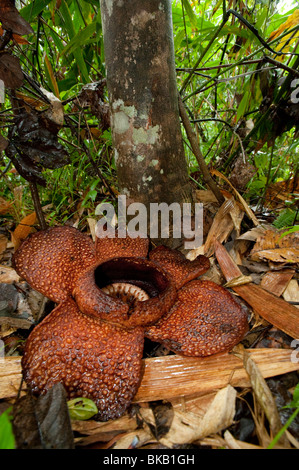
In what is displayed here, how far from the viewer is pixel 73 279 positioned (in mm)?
1556

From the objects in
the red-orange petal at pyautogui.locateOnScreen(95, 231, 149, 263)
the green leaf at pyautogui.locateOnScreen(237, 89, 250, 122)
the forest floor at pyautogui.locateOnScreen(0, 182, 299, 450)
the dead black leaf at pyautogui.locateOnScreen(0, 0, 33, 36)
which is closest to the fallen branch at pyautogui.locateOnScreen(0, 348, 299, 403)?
the forest floor at pyautogui.locateOnScreen(0, 182, 299, 450)

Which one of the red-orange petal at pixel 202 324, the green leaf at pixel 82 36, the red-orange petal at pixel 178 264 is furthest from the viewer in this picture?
the green leaf at pixel 82 36

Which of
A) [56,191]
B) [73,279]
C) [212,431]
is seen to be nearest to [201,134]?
[56,191]

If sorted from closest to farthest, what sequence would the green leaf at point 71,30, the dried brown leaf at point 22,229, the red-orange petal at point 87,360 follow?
the red-orange petal at point 87,360 → the dried brown leaf at point 22,229 → the green leaf at point 71,30

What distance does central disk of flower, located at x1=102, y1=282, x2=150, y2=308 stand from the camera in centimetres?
163

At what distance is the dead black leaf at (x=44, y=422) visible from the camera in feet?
2.97

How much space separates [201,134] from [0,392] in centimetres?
304

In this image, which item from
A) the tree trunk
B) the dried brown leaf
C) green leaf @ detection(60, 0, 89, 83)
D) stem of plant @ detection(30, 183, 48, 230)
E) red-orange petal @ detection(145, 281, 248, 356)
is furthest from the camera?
green leaf @ detection(60, 0, 89, 83)

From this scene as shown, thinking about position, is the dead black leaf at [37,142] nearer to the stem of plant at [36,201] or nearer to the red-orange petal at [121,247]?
the stem of plant at [36,201]

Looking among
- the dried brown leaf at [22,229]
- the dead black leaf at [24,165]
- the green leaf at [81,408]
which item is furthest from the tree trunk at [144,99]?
the green leaf at [81,408]

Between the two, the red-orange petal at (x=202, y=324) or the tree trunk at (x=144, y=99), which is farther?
the tree trunk at (x=144, y=99)

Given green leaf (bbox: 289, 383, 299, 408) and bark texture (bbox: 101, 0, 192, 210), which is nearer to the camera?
green leaf (bbox: 289, 383, 299, 408)

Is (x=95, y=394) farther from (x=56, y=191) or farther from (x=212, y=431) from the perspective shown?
(x=56, y=191)

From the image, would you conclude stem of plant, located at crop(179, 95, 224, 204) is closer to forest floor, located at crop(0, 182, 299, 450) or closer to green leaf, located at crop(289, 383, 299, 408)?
forest floor, located at crop(0, 182, 299, 450)
